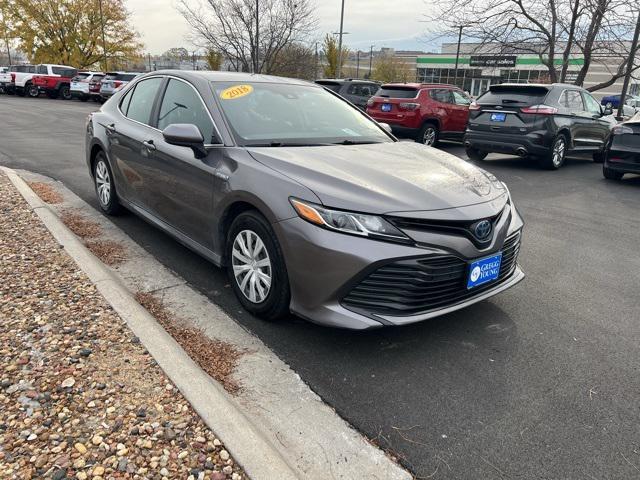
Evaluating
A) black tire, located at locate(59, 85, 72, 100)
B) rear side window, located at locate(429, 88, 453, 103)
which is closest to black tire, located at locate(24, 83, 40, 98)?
black tire, located at locate(59, 85, 72, 100)

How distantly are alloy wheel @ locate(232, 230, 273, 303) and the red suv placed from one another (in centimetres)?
989

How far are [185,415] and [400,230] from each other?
55.8 inches

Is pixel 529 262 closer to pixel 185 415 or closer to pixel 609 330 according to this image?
pixel 609 330

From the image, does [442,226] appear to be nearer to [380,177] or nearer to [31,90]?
[380,177]

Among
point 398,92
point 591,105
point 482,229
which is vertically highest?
point 398,92

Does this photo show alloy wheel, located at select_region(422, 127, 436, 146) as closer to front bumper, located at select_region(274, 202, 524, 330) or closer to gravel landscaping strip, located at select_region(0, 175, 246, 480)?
front bumper, located at select_region(274, 202, 524, 330)

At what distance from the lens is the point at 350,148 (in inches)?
145

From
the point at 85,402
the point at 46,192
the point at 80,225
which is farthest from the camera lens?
the point at 46,192

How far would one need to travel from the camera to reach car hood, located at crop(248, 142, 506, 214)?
285cm

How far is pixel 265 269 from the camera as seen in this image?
10.5 feet

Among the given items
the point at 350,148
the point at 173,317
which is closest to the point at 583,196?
the point at 350,148

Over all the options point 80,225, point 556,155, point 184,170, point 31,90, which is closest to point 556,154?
point 556,155

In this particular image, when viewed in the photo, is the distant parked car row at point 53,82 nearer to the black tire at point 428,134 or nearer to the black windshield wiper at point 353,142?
the black tire at point 428,134

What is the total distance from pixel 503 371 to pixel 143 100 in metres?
3.87
